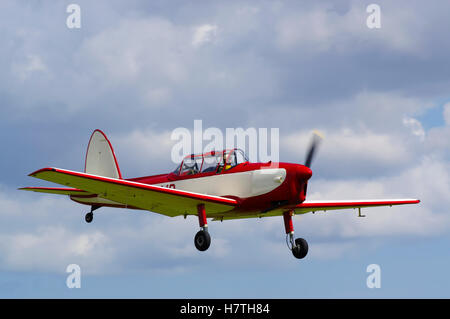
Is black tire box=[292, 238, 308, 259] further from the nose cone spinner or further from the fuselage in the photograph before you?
the nose cone spinner

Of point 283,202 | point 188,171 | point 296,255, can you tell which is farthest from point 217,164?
point 296,255

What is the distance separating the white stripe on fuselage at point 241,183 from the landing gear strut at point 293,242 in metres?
2.45

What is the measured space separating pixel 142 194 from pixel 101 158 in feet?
24.3

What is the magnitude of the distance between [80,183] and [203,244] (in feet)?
14.7

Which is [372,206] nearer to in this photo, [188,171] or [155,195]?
[188,171]

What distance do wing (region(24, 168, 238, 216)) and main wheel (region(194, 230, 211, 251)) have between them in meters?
1.13

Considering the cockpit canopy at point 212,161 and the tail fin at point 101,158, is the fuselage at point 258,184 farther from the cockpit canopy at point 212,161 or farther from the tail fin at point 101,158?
the tail fin at point 101,158

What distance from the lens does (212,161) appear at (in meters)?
21.6

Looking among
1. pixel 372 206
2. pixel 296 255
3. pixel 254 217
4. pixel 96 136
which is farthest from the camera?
pixel 96 136

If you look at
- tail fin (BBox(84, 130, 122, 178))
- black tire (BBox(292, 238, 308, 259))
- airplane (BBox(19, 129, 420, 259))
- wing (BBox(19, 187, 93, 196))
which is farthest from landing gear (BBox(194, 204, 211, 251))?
wing (BBox(19, 187, 93, 196))

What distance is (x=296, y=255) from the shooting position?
2192 centimetres

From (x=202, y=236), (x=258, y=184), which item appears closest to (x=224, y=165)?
(x=258, y=184)

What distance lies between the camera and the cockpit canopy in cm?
2130

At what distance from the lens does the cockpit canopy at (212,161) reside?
21297 mm
